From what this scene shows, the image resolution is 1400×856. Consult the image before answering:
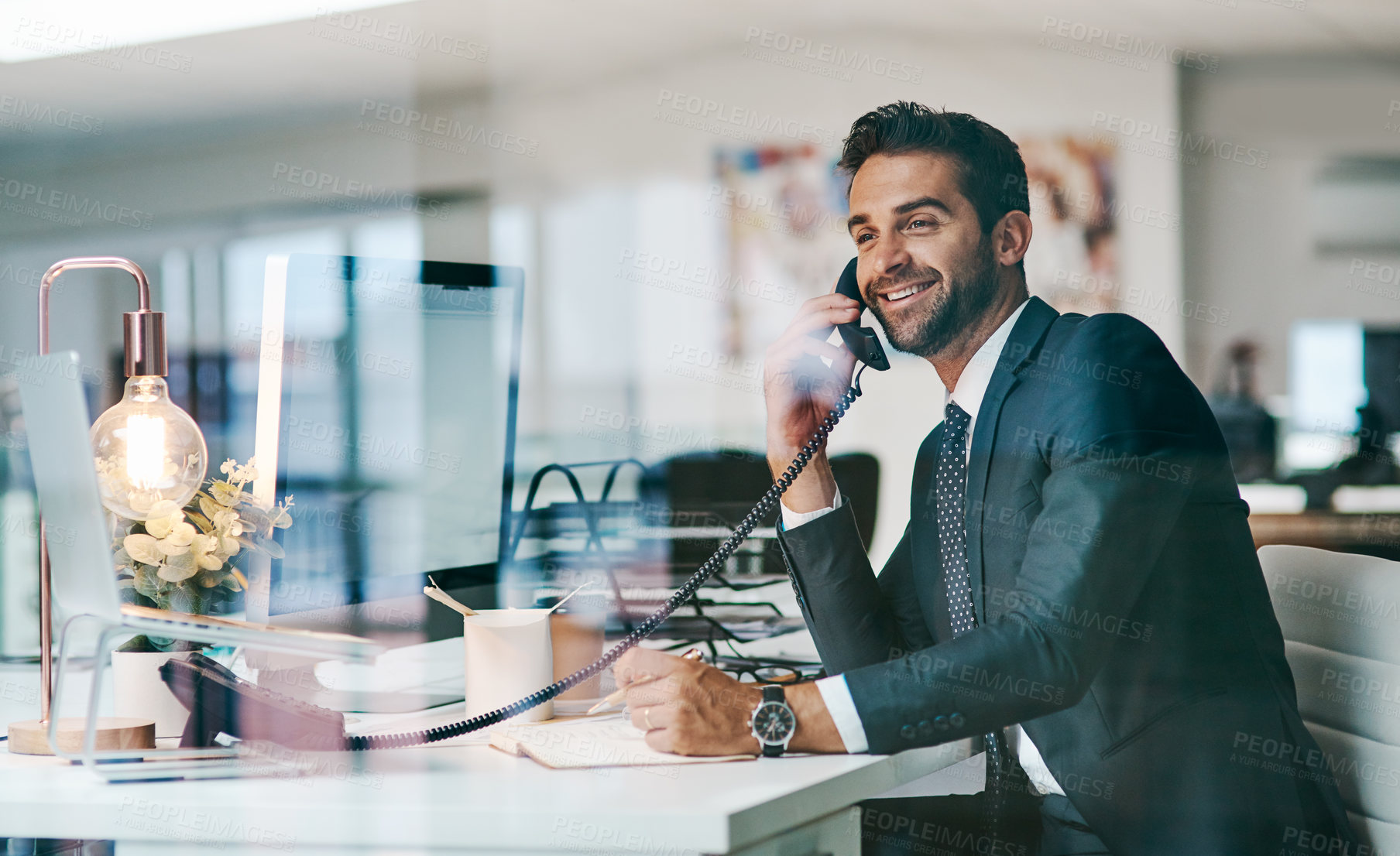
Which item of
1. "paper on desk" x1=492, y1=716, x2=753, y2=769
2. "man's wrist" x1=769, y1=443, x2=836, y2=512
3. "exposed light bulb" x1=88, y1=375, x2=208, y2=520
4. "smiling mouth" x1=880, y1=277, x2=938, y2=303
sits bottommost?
"paper on desk" x1=492, y1=716, x2=753, y2=769

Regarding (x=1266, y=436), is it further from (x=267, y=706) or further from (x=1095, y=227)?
(x=267, y=706)

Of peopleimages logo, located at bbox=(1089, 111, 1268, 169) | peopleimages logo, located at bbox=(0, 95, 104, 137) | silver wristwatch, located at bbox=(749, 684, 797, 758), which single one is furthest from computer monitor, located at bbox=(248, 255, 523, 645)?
peopleimages logo, located at bbox=(0, 95, 104, 137)

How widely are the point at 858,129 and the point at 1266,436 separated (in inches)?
30.5

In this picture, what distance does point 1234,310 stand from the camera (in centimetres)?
154

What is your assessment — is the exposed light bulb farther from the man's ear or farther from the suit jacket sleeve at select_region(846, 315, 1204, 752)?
the man's ear

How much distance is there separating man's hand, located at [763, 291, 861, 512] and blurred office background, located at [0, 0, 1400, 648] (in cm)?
17

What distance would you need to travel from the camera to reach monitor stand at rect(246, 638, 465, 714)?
4.45ft

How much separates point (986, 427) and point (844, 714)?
548 mm

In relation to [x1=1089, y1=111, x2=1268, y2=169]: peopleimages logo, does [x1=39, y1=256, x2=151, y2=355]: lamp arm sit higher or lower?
lower

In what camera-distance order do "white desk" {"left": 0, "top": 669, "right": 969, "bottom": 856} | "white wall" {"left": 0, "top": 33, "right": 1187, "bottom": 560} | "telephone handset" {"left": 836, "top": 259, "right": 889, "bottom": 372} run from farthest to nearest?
1. "white wall" {"left": 0, "top": 33, "right": 1187, "bottom": 560}
2. "telephone handset" {"left": 836, "top": 259, "right": 889, "bottom": 372}
3. "white desk" {"left": 0, "top": 669, "right": 969, "bottom": 856}

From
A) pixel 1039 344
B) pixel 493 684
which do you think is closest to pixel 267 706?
pixel 493 684

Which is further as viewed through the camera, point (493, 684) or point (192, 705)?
point (493, 684)

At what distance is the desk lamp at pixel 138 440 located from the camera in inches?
44.9

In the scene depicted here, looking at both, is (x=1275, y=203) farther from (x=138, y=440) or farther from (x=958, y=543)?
(x=138, y=440)
